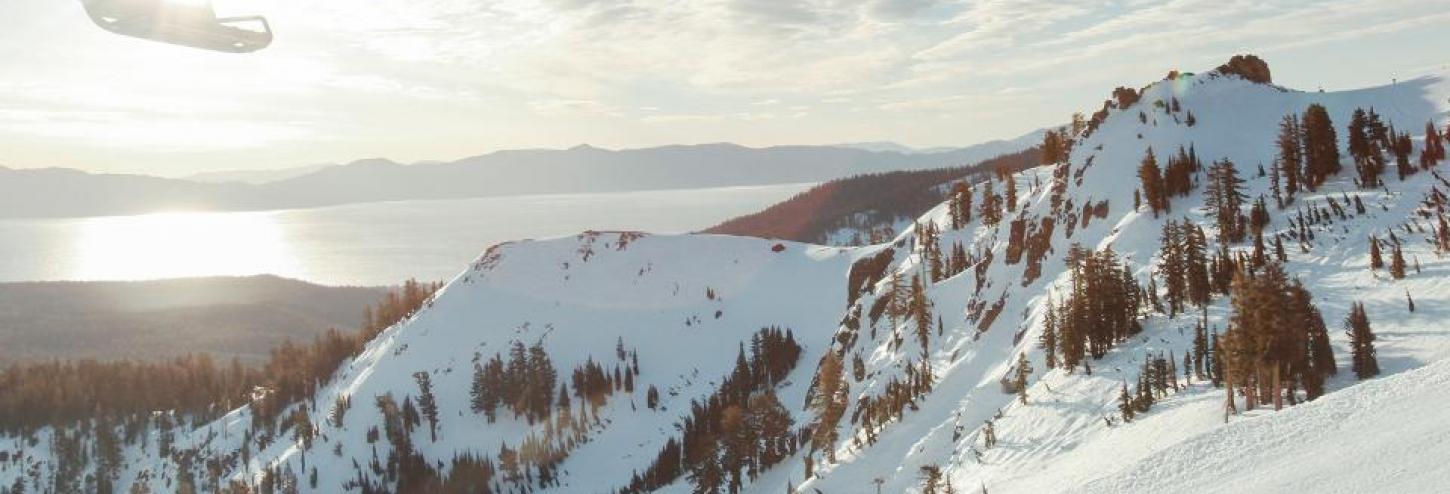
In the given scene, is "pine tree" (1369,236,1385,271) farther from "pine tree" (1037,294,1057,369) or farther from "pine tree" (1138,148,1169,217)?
"pine tree" (1138,148,1169,217)

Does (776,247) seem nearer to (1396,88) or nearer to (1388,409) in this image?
(1396,88)

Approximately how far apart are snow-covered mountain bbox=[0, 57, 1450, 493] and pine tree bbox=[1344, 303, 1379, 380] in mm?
594

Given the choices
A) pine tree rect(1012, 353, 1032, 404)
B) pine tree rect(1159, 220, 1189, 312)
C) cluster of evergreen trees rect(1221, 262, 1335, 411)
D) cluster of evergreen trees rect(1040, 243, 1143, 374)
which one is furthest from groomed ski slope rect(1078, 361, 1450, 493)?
pine tree rect(1159, 220, 1189, 312)

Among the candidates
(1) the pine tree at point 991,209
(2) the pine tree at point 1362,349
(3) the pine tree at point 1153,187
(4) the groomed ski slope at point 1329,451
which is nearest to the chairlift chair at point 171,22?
(4) the groomed ski slope at point 1329,451

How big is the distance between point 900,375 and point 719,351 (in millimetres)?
64153

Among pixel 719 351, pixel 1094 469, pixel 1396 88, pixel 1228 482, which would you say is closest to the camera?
pixel 1228 482

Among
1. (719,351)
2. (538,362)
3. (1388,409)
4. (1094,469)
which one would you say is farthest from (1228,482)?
(538,362)

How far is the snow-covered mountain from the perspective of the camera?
27359 millimetres

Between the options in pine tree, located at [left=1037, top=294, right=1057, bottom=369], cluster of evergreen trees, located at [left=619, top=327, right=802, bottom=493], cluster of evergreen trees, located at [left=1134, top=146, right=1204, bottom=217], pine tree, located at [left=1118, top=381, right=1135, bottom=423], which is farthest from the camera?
cluster of evergreen trees, located at [left=619, top=327, right=802, bottom=493]

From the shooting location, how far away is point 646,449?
11188 cm

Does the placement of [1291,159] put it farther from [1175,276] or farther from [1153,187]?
[1175,276]

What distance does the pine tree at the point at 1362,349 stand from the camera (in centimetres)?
3219

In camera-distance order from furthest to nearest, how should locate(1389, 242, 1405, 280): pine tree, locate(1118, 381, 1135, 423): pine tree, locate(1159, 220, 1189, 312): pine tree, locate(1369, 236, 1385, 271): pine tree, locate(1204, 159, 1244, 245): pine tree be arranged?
locate(1204, 159, 1244, 245): pine tree, locate(1159, 220, 1189, 312): pine tree, locate(1369, 236, 1385, 271): pine tree, locate(1389, 242, 1405, 280): pine tree, locate(1118, 381, 1135, 423): pine tree

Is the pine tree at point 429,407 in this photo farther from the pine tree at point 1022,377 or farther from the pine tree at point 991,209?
the pine tree at point 1022,377
